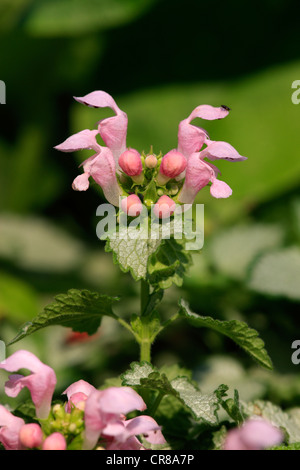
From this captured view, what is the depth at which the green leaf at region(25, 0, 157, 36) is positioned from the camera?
1.75 m

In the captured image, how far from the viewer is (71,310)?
2.40 ft

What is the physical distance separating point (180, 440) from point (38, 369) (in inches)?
10.6

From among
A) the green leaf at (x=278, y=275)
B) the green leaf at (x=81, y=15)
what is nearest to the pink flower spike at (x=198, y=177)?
the green leaf at (x=278, y=275)

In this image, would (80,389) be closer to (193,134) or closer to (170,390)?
(170,390)

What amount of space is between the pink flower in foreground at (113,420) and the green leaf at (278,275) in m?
0.53

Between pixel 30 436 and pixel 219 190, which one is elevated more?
pixel 219 190

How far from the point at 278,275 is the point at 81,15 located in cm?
104

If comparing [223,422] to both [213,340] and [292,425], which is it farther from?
[213,340]

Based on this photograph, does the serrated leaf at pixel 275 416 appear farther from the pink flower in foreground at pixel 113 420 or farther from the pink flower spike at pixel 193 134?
the pink flower spike at pixel 193 134

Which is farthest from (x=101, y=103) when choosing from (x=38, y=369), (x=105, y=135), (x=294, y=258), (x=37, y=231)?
(x=37, y=231)

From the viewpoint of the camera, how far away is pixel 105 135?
2.51 ft

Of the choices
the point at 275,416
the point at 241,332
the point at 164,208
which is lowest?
the point at 275,416

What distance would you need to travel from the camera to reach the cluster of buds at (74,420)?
582mm

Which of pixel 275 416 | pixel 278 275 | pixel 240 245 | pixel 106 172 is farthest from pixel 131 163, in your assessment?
pixel 240 245
